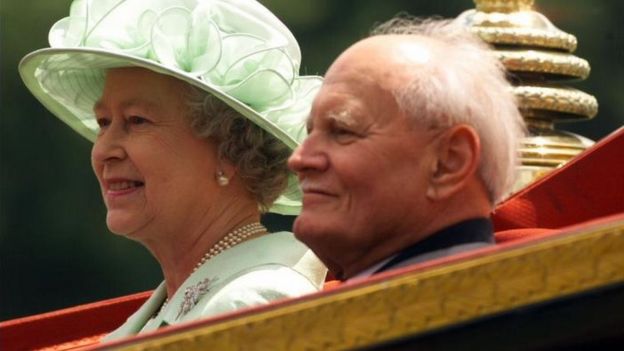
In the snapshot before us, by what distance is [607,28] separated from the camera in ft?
39.0

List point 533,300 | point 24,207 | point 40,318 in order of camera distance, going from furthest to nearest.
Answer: point 24,207, point 40,318, point 533,300

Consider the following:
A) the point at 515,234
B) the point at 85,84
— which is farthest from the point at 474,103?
the point at 85,84

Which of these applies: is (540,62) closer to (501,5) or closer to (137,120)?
(501,5)

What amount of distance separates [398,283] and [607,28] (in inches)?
319

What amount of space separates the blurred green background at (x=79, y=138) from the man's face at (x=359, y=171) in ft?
21.4

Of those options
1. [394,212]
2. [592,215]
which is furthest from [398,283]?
[592,215]

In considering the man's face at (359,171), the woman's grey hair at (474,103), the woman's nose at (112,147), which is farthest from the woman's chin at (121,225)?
the woman's grey hair at (474,103)

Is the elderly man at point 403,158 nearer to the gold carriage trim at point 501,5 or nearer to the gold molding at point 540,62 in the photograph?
the gold molding at point 540,62

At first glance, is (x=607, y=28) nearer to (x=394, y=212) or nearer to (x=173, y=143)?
(x=173, y=143)

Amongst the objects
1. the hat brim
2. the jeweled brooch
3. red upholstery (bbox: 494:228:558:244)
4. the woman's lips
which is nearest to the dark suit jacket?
red upholstery (bbox: 494:228:558:244)

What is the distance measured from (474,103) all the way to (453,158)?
9 centimetres

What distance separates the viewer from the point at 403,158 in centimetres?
446

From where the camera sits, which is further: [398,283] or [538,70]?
[538,70]

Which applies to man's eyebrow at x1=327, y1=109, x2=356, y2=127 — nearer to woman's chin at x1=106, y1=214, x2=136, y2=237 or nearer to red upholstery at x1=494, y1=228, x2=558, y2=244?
red upholstery at x1=494, y1=228, x2=558, y2=244
